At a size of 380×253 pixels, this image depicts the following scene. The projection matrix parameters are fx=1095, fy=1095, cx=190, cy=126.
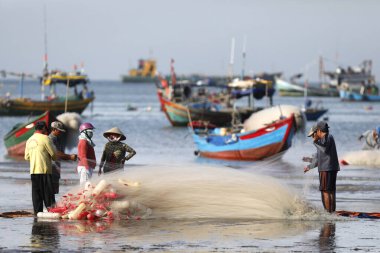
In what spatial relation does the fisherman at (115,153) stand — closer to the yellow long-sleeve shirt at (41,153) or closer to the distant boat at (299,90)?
the yellow long-sleeve shirt at (41,153)

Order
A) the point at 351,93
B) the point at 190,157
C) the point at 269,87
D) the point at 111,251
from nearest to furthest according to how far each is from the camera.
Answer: the point at 111,251 → the point at 190,157 → the point at 269,87 → the point at 351,93

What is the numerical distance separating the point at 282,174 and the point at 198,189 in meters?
12.5

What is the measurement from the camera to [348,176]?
28.0 m

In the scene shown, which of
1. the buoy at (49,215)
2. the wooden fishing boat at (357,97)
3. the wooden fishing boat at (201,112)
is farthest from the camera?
the wooden fishing boat at (357,97)

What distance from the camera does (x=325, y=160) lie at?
1680 centimetres

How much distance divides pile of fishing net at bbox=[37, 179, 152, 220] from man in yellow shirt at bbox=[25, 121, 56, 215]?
14.0 inches

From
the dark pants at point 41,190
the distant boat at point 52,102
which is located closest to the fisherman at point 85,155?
the dark pants at point 41,190

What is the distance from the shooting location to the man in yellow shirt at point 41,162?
16.1m

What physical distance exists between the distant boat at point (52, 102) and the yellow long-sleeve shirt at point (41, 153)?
48.9 meters

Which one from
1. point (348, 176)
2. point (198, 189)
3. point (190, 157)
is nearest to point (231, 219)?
point (198, 189)

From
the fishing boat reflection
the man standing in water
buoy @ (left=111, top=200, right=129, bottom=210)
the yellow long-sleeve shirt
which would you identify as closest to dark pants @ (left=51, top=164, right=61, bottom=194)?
the yellow long-sleeve shirt

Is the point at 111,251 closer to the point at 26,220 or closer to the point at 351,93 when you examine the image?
the point at 26,220

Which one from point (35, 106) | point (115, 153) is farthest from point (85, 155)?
point (35, 106)

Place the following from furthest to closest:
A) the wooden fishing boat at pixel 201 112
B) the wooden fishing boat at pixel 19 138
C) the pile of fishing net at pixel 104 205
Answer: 1. the wooden fishing boat at pixel 201 112
2. the wooden fishing boat at pixel 19 138
3. the pile of fishing net at pixel 104 205
